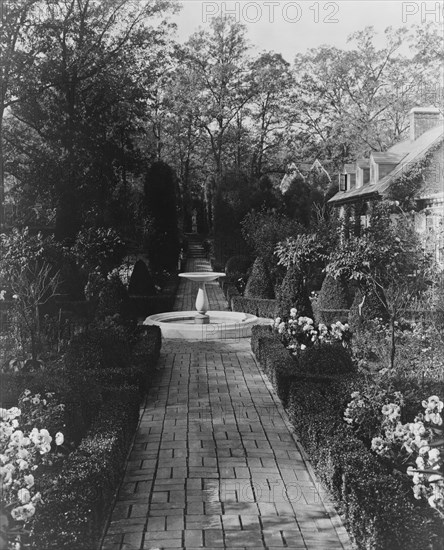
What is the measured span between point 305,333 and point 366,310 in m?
3.04

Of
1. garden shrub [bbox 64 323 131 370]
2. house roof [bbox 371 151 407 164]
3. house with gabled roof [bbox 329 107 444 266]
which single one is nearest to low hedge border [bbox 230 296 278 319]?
house with gabled roof [bbox 329 107 444 266]

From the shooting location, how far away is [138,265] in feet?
73.1

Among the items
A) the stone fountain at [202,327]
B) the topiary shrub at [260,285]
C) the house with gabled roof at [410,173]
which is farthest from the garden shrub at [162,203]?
the stone fountain at [202,327]

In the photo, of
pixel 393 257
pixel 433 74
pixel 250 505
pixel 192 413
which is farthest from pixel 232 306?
pixel 433 74

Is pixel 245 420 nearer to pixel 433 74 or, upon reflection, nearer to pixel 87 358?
pixel 87 358

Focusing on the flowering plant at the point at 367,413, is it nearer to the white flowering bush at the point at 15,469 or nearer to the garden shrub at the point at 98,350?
the white flowering bush at the point at 15,469

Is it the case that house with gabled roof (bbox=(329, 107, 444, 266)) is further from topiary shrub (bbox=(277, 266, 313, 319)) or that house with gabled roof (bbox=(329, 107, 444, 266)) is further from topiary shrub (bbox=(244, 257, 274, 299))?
topiary shrub (bbox=(277, 266, 313, 319))

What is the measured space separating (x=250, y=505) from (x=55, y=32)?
75.6ft

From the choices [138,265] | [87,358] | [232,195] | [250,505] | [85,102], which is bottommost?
[250,505]

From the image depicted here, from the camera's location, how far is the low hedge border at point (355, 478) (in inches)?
180

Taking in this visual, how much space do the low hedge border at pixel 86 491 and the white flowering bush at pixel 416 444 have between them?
2473 millimetres

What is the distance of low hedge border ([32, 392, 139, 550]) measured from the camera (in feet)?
14.8

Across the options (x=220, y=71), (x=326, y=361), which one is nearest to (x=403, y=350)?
(x=326, y=361)

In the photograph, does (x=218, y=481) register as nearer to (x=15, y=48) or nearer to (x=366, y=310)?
(x=366, y=310)
